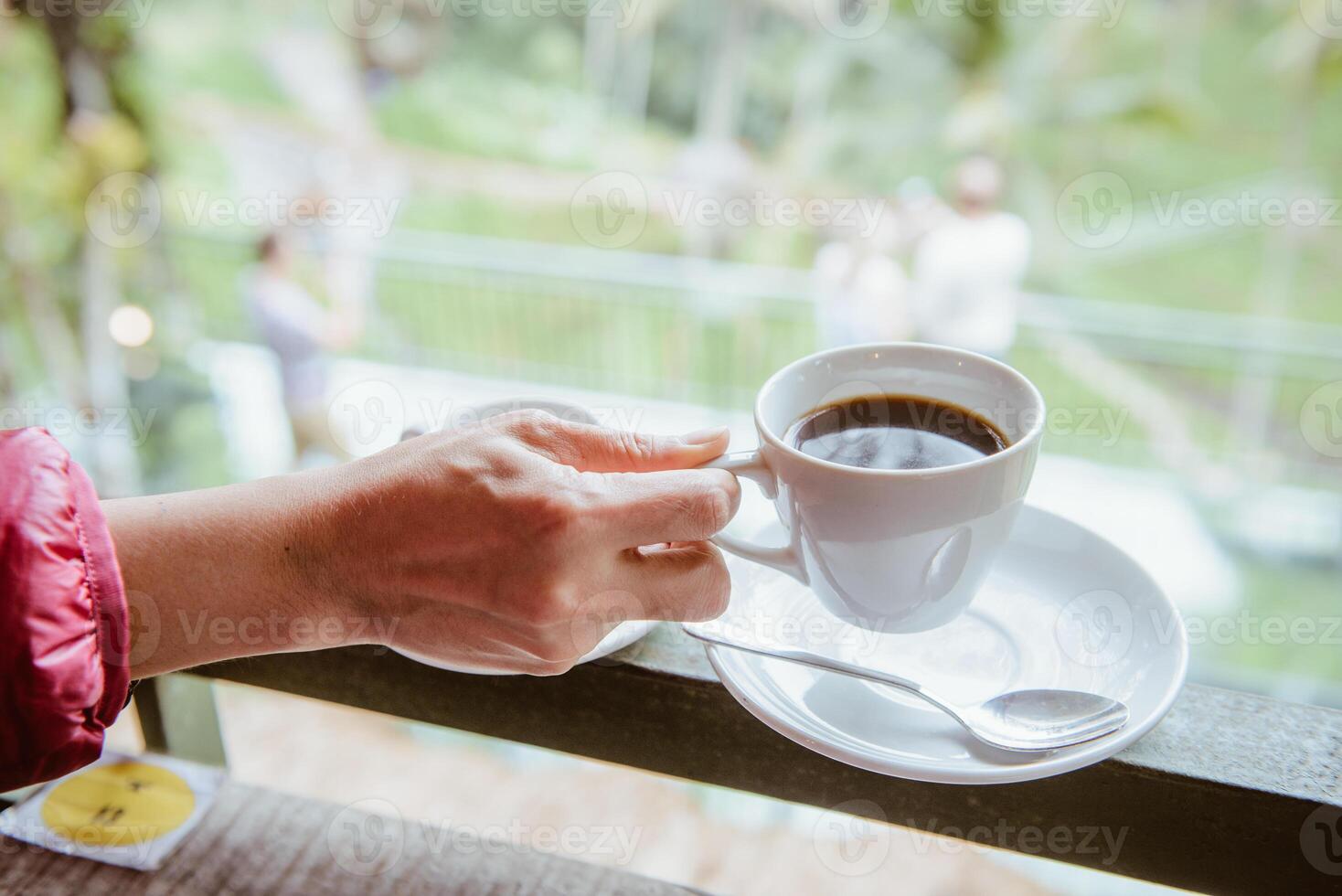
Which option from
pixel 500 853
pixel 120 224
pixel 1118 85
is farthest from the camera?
pixel 1118 85

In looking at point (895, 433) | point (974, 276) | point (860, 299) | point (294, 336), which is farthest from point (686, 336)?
point (895, 433)

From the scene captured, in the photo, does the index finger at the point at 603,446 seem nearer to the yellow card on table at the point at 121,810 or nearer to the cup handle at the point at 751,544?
the cup handle at the point at 751,544

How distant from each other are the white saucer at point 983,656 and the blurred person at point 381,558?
0.24ft

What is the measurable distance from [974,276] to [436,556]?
3.28m

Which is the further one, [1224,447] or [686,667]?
[1224,447]

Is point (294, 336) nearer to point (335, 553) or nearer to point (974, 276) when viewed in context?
point (974, 276)

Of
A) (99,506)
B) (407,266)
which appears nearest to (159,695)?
(99,506)

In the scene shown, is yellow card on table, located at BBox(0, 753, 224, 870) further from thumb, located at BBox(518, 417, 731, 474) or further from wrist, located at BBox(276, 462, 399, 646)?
thumb, located at BBox(518, 417, 731, 474)

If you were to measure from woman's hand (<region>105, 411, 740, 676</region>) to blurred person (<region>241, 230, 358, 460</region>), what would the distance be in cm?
317

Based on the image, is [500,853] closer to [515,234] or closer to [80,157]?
[80,157]

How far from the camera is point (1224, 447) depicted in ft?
14.4

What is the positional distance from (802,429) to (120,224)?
433 cm

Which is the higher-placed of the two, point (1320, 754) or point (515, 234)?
point (1320, 754)

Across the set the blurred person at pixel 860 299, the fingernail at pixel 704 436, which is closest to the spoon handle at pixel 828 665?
the fingernail at pixel 704 436
